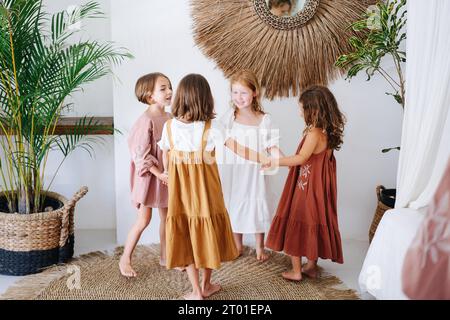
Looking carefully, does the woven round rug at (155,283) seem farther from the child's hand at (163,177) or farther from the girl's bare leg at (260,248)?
the child's hand at (163,177)

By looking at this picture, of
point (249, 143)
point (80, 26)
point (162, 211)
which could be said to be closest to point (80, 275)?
point (162, 211)

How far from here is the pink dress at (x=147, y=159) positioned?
2609 mm

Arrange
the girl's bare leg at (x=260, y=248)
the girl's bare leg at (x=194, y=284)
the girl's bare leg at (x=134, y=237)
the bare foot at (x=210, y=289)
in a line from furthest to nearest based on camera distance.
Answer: the girl's bare leg at (x=260, y=248) < the girl's bare leg at (x=134, y=237) < the bare foot at (x=210, y=289) < the girl's bare leg at (x=194, y=284)

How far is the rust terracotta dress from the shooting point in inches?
103

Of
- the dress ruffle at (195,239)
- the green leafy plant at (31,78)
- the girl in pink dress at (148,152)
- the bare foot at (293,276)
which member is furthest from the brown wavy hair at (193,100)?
the bare foot at (293,276)

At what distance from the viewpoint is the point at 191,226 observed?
2.32 meters

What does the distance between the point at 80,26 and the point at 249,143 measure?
139 centimetres

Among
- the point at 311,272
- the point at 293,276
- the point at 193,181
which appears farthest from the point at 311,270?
the point at 193,181

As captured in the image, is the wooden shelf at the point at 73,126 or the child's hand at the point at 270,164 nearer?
the child's hand at the point at 270,164

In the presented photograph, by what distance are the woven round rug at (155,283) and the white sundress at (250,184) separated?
0.25 meters

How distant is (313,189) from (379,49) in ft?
2.91

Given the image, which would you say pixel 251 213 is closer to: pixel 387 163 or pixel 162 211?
pixel 162 211

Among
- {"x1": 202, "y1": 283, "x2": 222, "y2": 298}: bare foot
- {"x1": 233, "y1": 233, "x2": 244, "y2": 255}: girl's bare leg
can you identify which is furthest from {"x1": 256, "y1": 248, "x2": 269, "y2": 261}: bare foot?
{"x1": 202, "y1": 283, "x2": 222, "y2": 298}: bare foot

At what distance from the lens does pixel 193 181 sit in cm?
230
